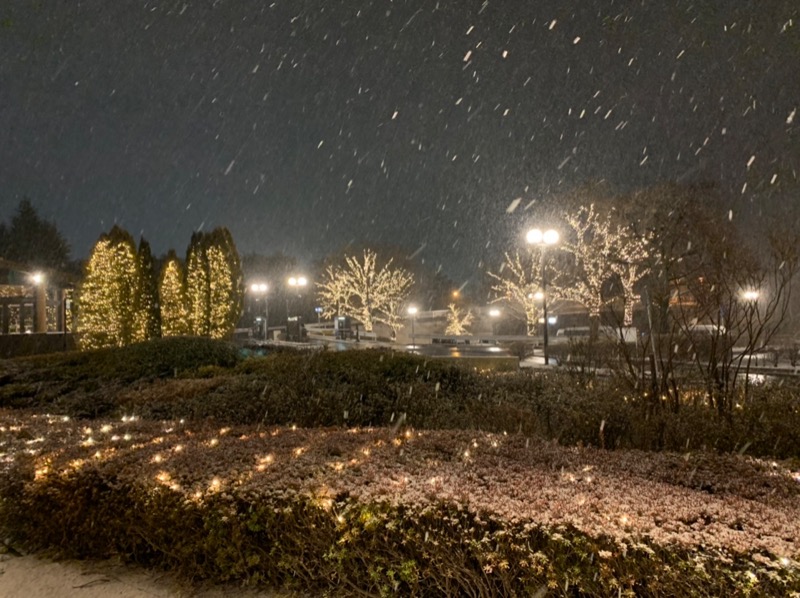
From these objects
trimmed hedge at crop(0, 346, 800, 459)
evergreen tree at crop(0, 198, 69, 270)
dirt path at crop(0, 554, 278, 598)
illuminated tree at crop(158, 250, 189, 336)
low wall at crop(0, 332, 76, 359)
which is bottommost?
dirt path at crop(0, 554, 278, 598)

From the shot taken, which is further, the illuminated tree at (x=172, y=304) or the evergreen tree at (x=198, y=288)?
the evergreen tree at (x=198, y=288)

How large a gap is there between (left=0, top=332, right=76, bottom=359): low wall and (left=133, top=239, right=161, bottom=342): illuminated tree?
382 centimetres

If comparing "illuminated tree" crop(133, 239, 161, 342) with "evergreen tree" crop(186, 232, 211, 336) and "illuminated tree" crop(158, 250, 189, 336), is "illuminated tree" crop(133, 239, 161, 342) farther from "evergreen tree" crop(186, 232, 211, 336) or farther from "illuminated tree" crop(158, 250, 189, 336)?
"evergreen tree" crop(186, 232, 211, 336)

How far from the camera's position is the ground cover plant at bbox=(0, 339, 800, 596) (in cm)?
267

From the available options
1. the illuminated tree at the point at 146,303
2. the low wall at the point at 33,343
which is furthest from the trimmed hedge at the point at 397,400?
the low wall at the point at 33,343

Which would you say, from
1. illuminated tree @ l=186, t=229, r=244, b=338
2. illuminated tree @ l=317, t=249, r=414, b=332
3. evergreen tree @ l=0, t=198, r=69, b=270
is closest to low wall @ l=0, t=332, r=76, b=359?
illuminated tree @ l=186, t=229, r=244, b=338

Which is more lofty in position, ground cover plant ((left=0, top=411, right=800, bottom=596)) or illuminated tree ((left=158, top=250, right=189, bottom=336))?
illuminated tree ((left=158, top=250, right=189, bottom=336))

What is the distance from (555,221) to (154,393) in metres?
25.6

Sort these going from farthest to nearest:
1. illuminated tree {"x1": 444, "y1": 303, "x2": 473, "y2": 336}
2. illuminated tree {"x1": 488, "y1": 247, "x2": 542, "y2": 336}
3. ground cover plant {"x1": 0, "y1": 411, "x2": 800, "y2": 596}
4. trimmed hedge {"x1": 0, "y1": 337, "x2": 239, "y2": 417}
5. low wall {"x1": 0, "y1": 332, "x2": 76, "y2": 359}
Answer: illuminated tree {"x1": 444, "y1": 303, "x2": 473, "y2": 336}
illuminated tree {"x1": 488, "y1": 247, "x2": 542, "y2": 336}
low wall {"x1": 0, "y1": 332, "x2": 76, "y2": 359}
trimmed hedge {"x1": 0, "y1": 337, "x2": 239, "y2": 417}
ground cover plant {"x1": 0, "y1": 411, "x2": 800, "y2": 596}

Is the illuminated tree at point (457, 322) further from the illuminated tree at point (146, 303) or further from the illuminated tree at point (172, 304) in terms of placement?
the illuminated tree at point (146, 303)

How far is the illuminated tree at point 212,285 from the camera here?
23875 millimetres

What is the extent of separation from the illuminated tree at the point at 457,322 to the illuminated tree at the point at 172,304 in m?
21.9

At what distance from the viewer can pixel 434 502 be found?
3.19m

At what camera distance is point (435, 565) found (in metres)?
3.01
